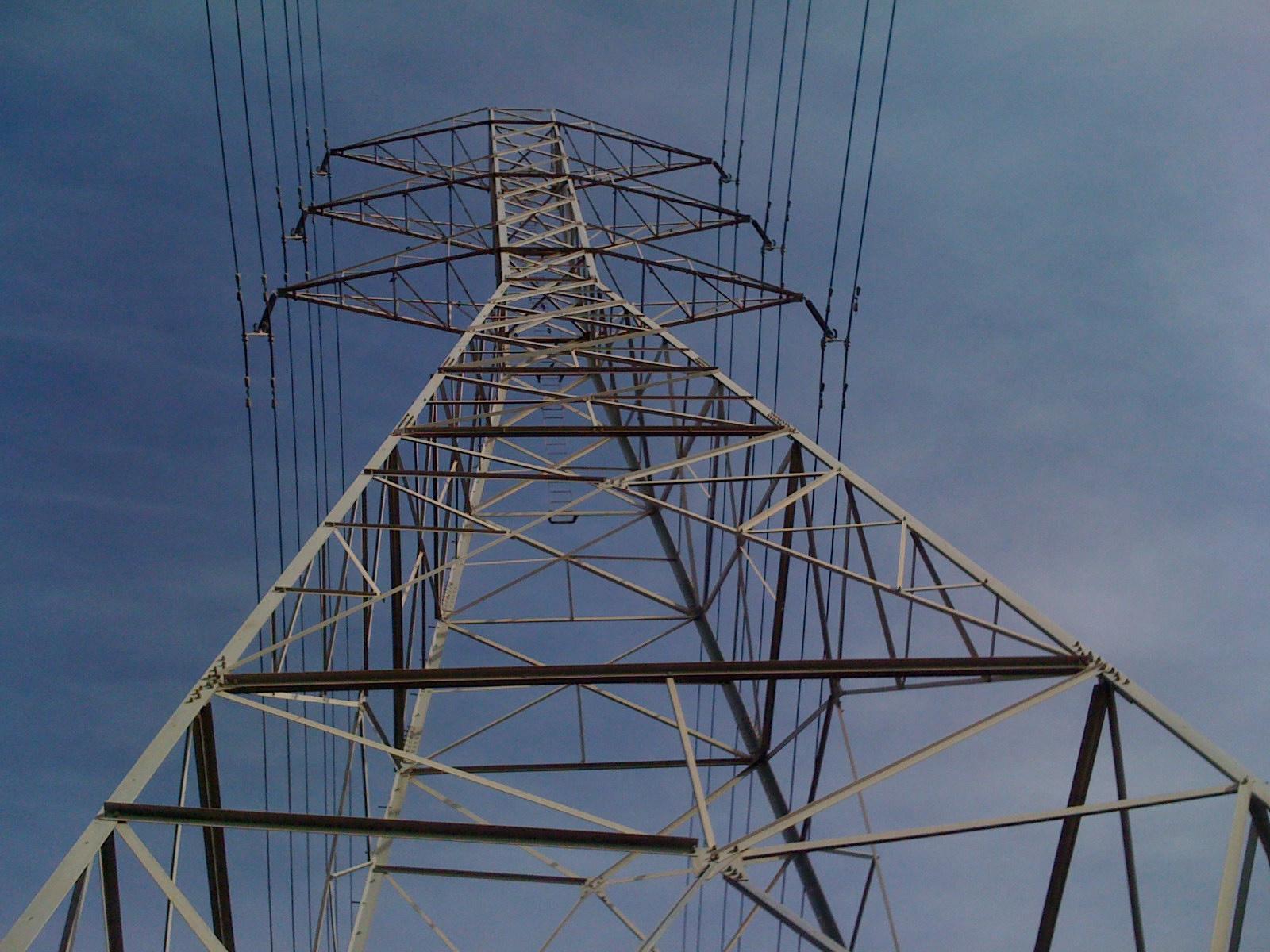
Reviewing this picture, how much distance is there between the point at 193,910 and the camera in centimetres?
562

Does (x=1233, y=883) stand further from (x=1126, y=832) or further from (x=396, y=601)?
(x=396, y=601)

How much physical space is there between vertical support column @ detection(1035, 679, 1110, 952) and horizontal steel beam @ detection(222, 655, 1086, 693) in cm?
28

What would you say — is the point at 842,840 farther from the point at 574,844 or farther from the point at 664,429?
the point at 664,429

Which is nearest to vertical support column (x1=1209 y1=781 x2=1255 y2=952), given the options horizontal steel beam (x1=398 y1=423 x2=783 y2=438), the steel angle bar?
the steel angle bar

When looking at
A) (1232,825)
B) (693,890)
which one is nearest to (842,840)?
(693,890)

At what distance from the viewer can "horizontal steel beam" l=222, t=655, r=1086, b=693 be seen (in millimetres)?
7219

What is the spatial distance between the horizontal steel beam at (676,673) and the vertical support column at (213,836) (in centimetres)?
41

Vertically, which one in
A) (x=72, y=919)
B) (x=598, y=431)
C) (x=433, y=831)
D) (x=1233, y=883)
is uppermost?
(x=598, y=431)

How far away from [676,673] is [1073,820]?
2.68 meters

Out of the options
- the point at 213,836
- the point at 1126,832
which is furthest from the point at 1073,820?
the point at 213,836

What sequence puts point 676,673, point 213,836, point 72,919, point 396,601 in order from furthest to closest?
point 396,601 → point 676,673 → point 213,836 → point 72,919

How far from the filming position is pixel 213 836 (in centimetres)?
675

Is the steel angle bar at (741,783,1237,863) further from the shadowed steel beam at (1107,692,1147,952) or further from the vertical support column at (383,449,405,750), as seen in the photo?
the vertical support column at (383,449,405,750)

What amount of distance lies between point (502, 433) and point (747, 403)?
2.61m
